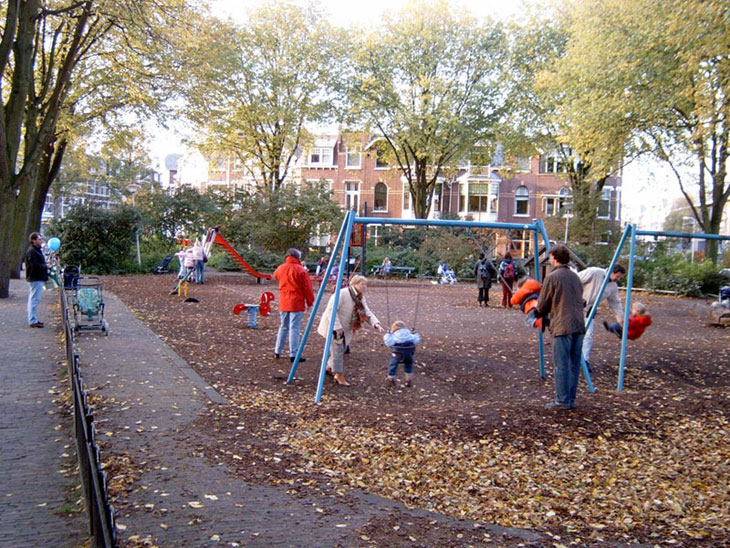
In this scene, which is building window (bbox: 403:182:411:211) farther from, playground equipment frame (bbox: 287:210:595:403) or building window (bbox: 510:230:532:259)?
playground equipment frame (bbox: 287:210:595:403)

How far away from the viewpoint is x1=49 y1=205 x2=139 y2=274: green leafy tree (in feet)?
100.0

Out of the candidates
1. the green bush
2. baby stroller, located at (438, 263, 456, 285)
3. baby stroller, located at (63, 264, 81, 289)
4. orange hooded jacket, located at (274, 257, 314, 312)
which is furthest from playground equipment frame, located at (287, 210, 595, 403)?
baby stroller, located at (438, 263, 456, 285)

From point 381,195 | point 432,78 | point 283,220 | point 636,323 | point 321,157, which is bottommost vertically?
point 636,323

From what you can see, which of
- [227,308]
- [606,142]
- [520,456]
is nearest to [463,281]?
[606,142]

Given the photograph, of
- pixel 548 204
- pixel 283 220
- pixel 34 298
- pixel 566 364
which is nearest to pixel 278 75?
pixel 283 220

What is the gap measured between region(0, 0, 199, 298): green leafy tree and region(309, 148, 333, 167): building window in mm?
32064

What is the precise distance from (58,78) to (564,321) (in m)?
17.8

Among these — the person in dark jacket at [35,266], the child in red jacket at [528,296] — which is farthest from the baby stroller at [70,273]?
the child in red jacket at [528,296]

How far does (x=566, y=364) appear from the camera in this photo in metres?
7.78

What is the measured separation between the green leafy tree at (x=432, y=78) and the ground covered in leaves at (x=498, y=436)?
2867cm

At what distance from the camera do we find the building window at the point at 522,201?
185 ft

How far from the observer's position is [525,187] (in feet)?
185

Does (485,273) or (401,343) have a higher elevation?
(485,273)

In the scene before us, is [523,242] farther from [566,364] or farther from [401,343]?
[566,364]
